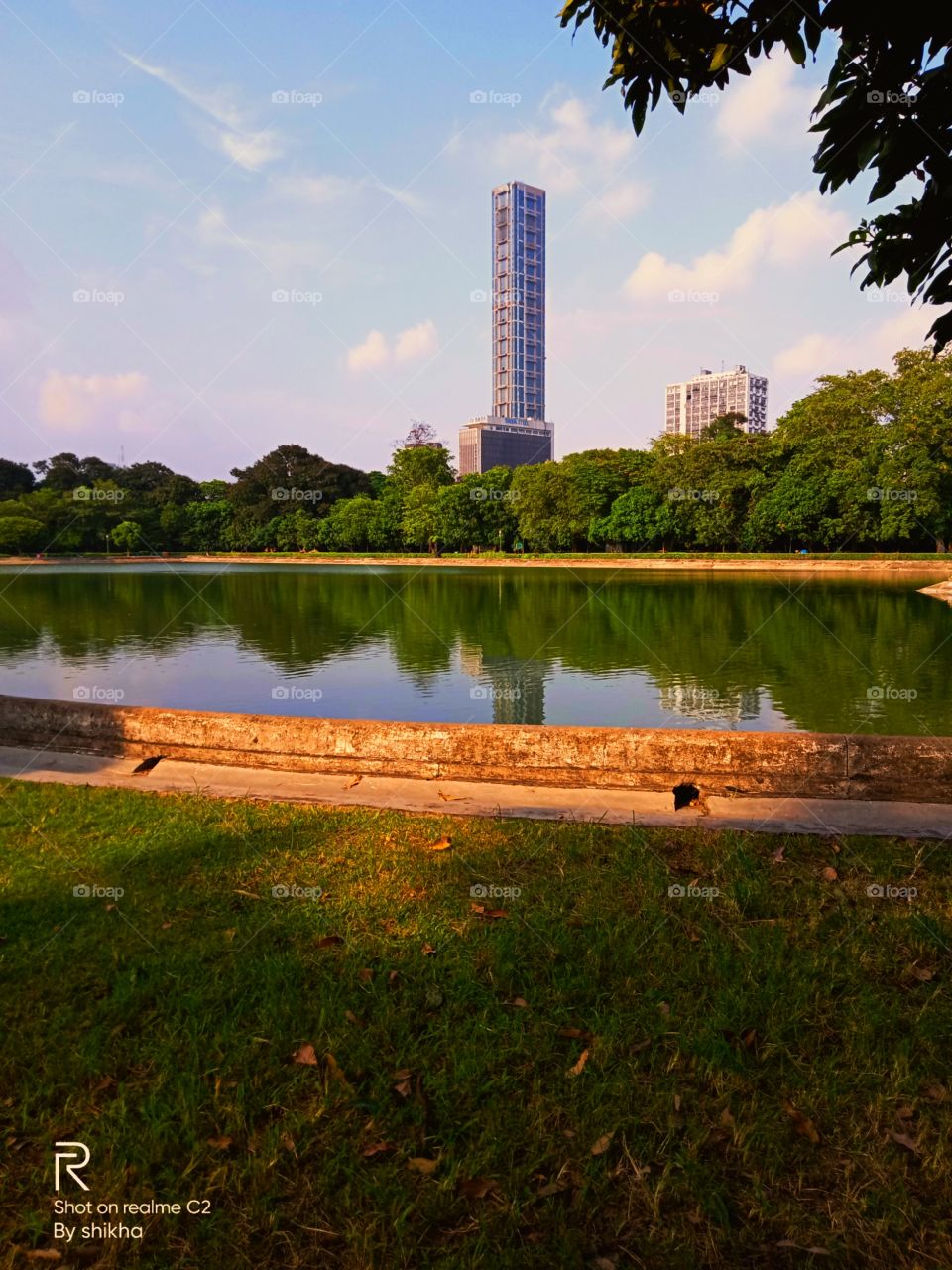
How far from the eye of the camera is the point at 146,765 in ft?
23.2

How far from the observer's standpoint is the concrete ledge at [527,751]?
595 centimetres

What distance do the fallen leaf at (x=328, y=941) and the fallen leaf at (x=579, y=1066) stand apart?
1.34 metres

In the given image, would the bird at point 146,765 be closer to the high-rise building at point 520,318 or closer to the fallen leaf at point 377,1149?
the fallen leaf at point 377,1149

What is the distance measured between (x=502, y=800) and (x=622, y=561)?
60.5 m

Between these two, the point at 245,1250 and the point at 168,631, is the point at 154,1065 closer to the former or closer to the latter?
the point at 245,1250

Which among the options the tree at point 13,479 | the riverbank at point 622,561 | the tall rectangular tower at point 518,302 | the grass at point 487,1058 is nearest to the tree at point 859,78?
the grass at point 487,1058

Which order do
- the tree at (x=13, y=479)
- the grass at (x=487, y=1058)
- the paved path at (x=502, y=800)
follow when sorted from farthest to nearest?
the tree at (x=13, y=479), the paved path at (x=502, y=800), the grass at (x=487, y=1058)

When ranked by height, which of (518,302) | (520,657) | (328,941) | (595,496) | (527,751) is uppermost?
(518,302)

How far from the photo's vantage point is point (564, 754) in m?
6.44

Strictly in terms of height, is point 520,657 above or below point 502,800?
below

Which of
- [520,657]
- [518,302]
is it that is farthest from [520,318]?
[520,657]

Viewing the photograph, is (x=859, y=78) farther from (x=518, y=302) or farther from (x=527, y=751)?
(x=518, y=302)

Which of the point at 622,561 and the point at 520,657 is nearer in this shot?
the point at 520,657

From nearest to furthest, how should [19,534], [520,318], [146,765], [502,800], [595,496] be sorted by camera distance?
[502,800], [146,765], [595,496], [19,534], [520,318]
